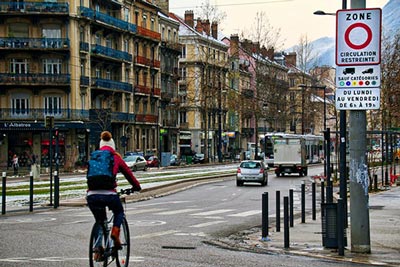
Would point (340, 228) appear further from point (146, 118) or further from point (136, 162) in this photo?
point (146, 118)

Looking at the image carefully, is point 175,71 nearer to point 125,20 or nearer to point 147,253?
point 125,20

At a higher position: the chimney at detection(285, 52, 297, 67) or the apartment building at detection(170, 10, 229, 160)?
the chimney at detection(285, 52, 297, 67)

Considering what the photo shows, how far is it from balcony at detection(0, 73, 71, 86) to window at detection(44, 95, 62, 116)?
1813 mm

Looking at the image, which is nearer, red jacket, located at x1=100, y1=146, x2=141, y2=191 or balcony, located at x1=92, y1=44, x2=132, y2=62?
red jacket, located at x1=100, y1=146, x2=141, y2=191

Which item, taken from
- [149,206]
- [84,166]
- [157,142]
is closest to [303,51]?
[157,142]

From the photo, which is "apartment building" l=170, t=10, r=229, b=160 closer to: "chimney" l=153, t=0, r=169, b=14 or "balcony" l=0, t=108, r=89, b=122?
"chimney" l=153, t=0, r=169, b=14

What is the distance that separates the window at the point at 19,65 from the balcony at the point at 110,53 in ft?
23.3

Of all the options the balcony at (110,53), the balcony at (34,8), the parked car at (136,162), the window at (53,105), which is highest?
the balcony at (34,8)

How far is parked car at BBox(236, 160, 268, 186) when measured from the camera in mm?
44344

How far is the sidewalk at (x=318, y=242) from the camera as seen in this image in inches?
520

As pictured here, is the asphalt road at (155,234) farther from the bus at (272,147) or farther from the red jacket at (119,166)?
the bus at (272,147)

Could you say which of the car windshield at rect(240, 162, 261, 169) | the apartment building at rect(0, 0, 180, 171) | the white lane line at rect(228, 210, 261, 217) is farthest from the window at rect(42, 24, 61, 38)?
the white lane line at rect(228, 210, 261, 217)

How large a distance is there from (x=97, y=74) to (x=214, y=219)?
5692 centimetres

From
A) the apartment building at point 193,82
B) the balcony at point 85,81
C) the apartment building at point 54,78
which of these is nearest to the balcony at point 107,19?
the apartment building at point 54,78
